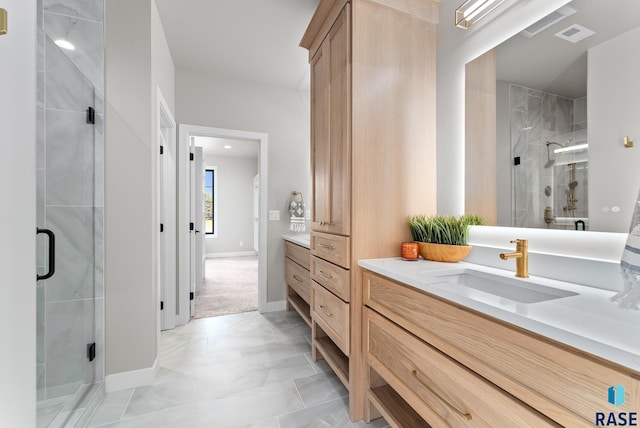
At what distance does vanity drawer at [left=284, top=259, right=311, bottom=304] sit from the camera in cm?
258

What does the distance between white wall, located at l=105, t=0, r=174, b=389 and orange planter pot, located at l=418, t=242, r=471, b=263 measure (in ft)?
5.90

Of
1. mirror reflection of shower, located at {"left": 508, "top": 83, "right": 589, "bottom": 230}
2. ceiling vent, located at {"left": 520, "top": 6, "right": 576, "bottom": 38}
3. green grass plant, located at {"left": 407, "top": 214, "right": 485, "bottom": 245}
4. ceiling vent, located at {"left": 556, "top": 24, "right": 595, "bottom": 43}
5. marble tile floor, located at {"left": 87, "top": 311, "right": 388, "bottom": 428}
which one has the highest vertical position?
ceiling vent, located at {"left": 520, "top": 6, "right": 576, "bottom": 38}

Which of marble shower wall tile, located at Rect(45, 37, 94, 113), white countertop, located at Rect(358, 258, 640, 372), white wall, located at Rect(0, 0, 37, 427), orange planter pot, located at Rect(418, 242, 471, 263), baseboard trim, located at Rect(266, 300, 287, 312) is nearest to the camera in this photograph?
white countertop, located at Rect(358, 258, 640, 372)

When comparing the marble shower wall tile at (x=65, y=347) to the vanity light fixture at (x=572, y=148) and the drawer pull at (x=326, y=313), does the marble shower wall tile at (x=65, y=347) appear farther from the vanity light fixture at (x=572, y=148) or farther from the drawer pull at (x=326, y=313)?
the vanity light fixture at (x=572, y=148)

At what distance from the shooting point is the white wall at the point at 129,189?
1849mm

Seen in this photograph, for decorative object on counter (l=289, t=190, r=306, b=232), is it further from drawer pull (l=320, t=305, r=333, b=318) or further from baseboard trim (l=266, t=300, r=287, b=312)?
drawer pull (l=320, t=305, r=333, b=318)

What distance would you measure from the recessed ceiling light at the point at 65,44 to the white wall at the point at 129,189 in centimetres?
19

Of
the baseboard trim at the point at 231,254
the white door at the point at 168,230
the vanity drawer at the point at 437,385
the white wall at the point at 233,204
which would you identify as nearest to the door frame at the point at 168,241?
the white door at the point at 168,230

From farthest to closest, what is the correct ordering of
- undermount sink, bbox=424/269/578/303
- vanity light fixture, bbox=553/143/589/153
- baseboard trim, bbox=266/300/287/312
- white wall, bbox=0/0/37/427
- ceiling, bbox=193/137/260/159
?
ceiling, bbox=193/137/260/159 < baseboard trim, bbox=266/300/287/312 < vanity light fixture, bbox=553/143/589/153 < undermount sink, bbox=424/269/578/303 < white wall, bbox=0/0/37/427

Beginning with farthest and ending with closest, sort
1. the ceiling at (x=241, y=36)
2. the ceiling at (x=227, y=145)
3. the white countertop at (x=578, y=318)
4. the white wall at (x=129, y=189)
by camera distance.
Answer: the ceiling at (x=227, y=145) → the ceiling at (x=241, y=36) → the white wall at (x=129, y=189) → the white countertop at (x=578, y=318)

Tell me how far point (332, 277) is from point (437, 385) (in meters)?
0.83

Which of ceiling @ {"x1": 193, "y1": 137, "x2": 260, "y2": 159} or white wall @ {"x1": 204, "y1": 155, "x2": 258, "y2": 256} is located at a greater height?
ceiling @ {"x1": 193, "y1": 137, "x2": 260, "y2": 159}

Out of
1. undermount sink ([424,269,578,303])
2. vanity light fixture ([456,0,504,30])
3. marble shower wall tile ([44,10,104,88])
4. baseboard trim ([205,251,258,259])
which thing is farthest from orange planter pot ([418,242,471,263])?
baseboard trim ([205,251,258,259])

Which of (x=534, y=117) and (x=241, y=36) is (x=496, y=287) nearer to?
(x=534, y=117)
